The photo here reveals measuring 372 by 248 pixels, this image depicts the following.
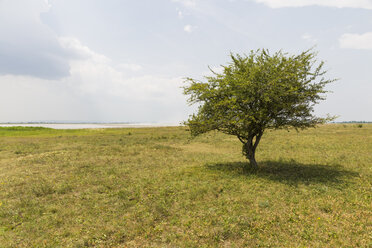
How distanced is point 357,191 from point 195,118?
14147 mm

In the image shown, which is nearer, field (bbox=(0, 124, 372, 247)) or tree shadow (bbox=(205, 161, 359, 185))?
field (bbox=(0, 124, 372, 247))

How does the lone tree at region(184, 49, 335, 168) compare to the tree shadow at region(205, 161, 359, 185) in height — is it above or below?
above

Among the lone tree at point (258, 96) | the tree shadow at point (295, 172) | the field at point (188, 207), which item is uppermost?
the lone tree at point (258, 96)

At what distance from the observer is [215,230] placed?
955 centimetres

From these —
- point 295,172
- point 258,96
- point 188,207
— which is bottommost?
point 188,207

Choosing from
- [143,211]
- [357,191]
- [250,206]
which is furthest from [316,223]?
[143,211]

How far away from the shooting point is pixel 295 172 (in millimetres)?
19938

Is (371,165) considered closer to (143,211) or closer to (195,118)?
(195,118)

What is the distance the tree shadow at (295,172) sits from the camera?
57.0 ft

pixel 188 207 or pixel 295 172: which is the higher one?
pixel 295 172

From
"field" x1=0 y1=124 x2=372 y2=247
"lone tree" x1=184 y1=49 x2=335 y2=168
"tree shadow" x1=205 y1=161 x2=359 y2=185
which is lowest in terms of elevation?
"field" x1=0 y1=124 x2=372 y2=247

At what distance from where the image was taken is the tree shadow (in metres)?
17.4

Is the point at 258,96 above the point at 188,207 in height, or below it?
above

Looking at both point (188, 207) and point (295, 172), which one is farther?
point (295, 172)
